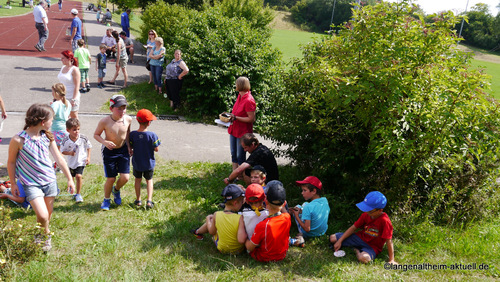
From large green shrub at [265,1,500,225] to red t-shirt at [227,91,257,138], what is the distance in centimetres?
81

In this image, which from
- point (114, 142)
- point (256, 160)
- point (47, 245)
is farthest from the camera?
point (256, 160)

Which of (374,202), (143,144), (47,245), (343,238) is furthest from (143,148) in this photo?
(374,202)

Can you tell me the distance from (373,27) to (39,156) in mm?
4554

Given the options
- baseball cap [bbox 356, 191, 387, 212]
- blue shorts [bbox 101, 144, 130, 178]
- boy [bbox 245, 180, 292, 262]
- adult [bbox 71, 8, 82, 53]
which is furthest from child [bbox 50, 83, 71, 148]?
adult [bbox 71, 8, 82, 53]

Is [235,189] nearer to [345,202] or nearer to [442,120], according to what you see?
[345,202]

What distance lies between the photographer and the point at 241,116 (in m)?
6.50

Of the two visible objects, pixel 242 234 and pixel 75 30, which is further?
pixel 75 30

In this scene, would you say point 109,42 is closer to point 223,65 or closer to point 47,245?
point 223,65

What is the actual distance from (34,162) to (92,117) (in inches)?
239

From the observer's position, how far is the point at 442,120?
184 inches

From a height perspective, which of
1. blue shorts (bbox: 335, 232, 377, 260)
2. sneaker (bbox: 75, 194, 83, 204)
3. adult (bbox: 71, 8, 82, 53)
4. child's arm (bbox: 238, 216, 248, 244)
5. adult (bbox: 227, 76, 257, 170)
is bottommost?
sneaker (bbox: 75, 194, 83, 204)

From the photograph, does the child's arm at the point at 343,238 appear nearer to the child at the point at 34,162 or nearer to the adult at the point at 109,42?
the child at the point at 34,162

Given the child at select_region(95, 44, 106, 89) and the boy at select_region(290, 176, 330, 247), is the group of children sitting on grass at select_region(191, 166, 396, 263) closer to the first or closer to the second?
the boy at select_region(290, 176, 330, 247)

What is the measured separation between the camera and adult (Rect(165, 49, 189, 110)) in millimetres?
10555
